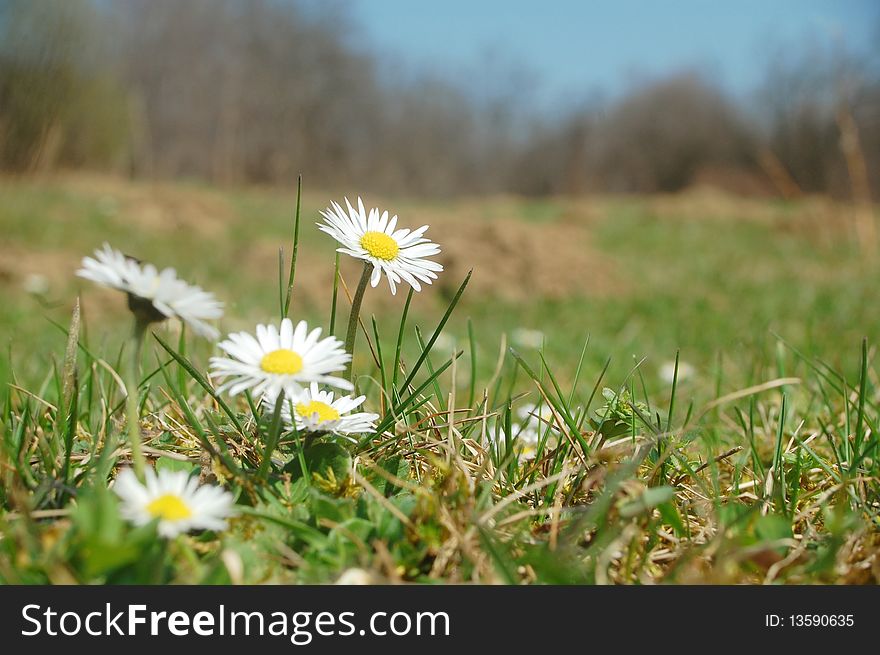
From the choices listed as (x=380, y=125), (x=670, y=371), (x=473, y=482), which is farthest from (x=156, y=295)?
(x=380, y=125)

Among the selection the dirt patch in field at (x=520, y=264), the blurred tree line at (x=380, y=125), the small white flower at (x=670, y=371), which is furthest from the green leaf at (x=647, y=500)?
the blurred tree line at (x=380, y=125)

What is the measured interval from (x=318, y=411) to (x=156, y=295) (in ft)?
0.98

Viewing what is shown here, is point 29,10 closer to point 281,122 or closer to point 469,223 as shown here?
point 469,223

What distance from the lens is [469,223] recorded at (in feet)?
23.4

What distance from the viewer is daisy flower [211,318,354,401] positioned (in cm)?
83

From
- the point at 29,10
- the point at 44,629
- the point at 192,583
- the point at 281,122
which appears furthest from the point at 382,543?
the point at 281,122

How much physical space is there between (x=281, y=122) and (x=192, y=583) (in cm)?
2717

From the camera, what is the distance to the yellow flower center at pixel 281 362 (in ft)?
2.80

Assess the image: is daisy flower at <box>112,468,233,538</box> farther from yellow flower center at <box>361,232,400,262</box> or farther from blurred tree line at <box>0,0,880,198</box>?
blurred tree line at <box>0,0,880,198</box>

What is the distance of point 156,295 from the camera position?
0.79m

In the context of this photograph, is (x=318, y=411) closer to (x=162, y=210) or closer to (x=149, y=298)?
(x=149, y=298)

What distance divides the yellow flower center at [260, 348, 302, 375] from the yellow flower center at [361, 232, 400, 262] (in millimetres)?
193

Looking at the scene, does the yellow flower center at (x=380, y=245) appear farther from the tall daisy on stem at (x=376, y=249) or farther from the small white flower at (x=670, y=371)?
the small white flower at (x=670, y=371)

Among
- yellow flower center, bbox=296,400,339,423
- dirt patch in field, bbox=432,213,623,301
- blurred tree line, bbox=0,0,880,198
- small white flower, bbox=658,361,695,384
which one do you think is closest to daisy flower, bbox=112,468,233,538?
yellow flower center, bbox=296,400,339,423
